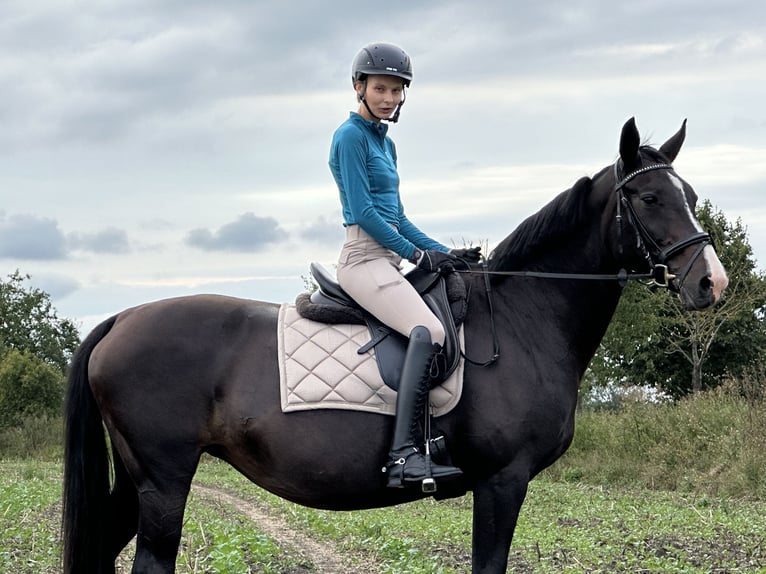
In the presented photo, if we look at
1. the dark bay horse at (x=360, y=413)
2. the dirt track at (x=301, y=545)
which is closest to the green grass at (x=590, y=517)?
the dirt track at (x=301, y=545)

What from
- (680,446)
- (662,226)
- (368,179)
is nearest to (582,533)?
(662,226)

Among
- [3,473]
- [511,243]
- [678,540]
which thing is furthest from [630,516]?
[3,473]

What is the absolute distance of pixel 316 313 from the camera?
5645 millimetres

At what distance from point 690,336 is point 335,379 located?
35637 mm

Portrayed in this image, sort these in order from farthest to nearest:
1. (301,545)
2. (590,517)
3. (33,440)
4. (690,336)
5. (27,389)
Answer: (27,389) → (33,440) → (690,336) → (590,517) → (301,545)

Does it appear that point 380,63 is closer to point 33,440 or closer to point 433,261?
point 433,261

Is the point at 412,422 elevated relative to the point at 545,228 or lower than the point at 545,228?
lower

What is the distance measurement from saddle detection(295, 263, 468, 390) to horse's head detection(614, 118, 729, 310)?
3.66 feet

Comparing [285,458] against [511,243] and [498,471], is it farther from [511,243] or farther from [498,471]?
[511,243]

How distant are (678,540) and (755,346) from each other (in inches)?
1475

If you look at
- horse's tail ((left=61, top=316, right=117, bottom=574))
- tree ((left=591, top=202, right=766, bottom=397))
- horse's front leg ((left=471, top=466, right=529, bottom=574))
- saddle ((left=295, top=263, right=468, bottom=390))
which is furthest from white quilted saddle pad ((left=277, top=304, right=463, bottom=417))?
tree ((left=591, top=202, right=766, bottom=397))

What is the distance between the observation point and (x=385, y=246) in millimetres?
5637

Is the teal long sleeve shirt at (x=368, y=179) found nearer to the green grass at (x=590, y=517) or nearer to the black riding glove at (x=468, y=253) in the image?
the black riding glove at (x=468, y=253)

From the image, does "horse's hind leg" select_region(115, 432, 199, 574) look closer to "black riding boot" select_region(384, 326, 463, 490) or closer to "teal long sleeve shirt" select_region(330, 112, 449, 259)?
"black riding boot" select_region(384, 326, 463, 490)
